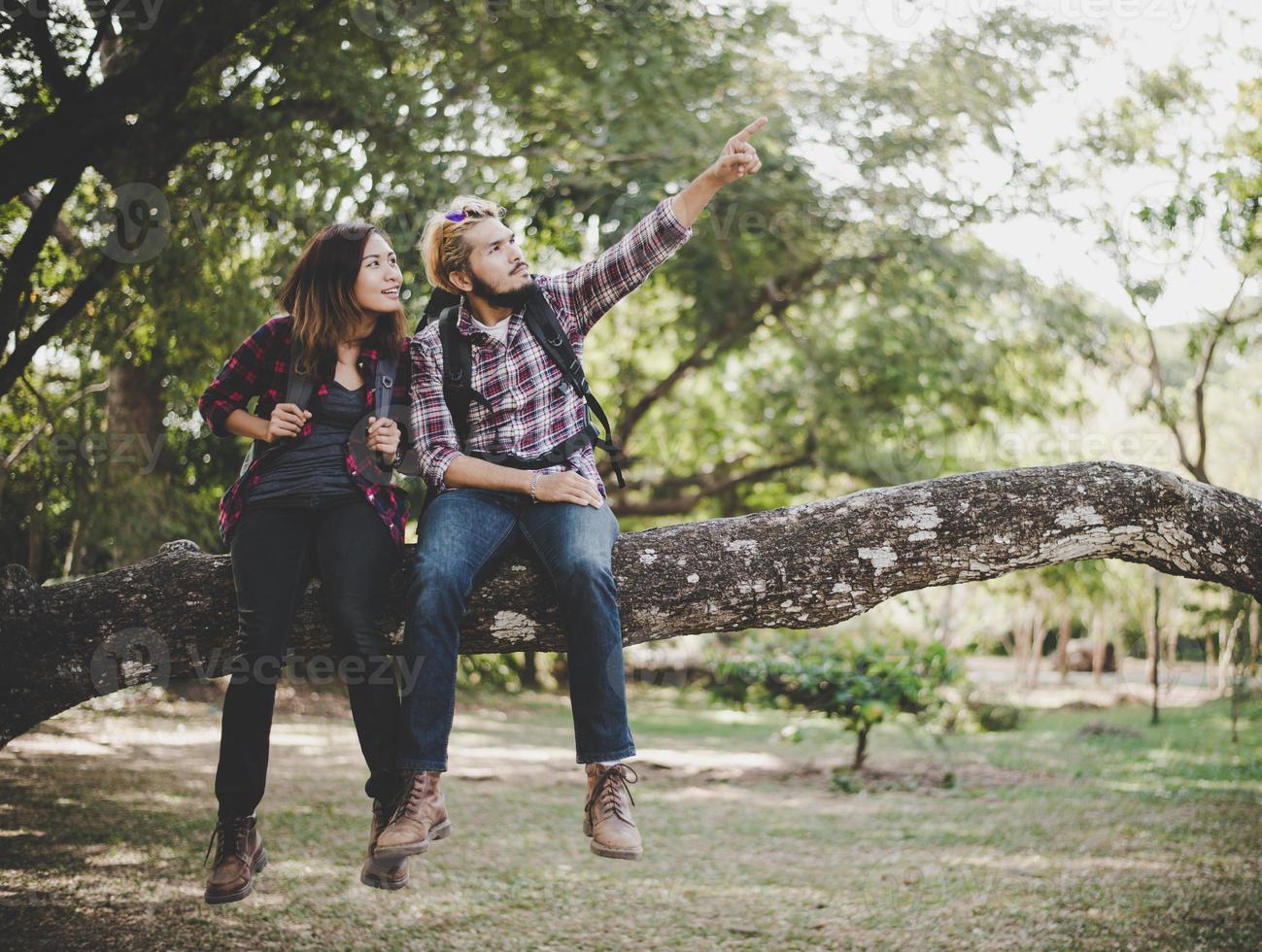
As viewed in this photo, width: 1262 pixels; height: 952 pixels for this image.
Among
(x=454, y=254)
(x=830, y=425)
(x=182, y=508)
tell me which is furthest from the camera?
(x=830, y=425)

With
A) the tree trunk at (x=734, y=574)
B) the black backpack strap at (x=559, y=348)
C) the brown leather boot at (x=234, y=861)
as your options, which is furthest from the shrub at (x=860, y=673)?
the brown leather boot at (x=234, y=861)

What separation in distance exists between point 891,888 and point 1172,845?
7.92 ft

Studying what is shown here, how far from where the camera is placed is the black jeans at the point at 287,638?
3002 millimetres

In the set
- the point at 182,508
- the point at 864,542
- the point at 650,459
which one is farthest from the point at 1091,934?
the point at 650,459

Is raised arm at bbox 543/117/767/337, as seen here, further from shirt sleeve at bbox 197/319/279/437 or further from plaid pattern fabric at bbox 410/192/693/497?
shirt sleeve at bbox 197/319/279/437

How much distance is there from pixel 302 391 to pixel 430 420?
0.48 m

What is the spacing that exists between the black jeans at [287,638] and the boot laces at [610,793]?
615 mm

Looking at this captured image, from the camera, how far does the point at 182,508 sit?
30.5 feet

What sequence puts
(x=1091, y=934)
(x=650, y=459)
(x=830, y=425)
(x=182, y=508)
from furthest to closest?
(x=650, y=459) → (x=830, y=425) → (x=182, y=508) → (x=1091, y=934)

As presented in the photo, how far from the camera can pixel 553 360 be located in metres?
3.44

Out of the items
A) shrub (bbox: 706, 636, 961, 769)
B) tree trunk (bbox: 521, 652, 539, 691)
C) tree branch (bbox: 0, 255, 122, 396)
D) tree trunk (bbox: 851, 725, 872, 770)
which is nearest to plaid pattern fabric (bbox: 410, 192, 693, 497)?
tree branch (bbox: 0, 255, 122, 396)

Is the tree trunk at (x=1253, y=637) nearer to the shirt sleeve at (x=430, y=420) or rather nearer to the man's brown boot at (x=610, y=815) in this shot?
the man's brown boot at (x=610, y=815)

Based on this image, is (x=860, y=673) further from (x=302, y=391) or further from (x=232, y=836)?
(x=232, y=836)

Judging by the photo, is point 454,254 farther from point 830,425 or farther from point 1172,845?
point 830,425
